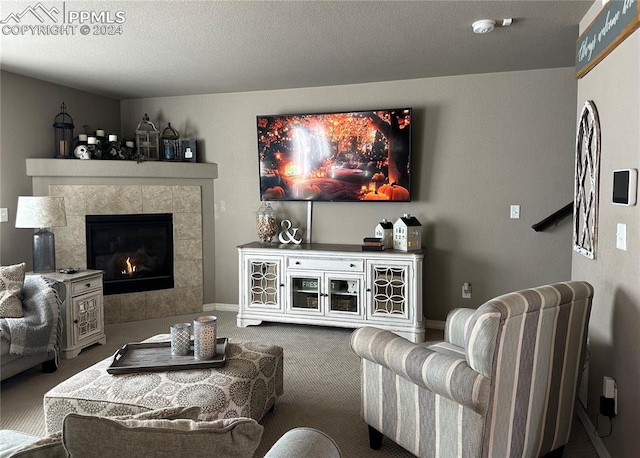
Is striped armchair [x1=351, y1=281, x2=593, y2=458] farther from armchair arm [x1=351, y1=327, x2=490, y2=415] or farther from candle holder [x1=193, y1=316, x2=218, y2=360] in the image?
candle holder [x1=193, y1=316, x2=218, y2=360]

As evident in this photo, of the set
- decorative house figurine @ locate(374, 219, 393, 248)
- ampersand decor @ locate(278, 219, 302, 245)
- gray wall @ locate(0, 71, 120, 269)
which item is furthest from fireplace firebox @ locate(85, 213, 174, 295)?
decorative house figurine @ locate(374, 219, 393, 248)

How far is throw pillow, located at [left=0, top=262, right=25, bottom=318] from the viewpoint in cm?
350

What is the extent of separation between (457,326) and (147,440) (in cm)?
206

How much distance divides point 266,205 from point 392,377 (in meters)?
3.15

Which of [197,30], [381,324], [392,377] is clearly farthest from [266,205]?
[392,377]

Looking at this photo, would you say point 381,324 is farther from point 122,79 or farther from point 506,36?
point 122,79

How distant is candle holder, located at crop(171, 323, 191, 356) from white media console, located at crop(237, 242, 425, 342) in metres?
2.03

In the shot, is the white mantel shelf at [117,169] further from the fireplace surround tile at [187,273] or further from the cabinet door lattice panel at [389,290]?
the cabinet door lattice panel at [389,290]

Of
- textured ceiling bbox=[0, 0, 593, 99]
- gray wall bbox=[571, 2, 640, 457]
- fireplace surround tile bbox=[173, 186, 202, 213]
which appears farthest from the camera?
→ fireplace surround tile bbox=[173, 186, 202, 213]

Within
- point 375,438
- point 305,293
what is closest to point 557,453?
point 375,438

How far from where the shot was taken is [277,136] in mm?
5086

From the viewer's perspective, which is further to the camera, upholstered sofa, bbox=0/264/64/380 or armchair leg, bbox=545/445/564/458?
upholstered sofa, bbox=0/264/64/380

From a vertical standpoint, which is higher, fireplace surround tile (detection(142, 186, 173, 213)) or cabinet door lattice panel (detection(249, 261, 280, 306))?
fireplace surround tile (detection(142, 186, 173, 213))

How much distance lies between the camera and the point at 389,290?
14.9 feet
